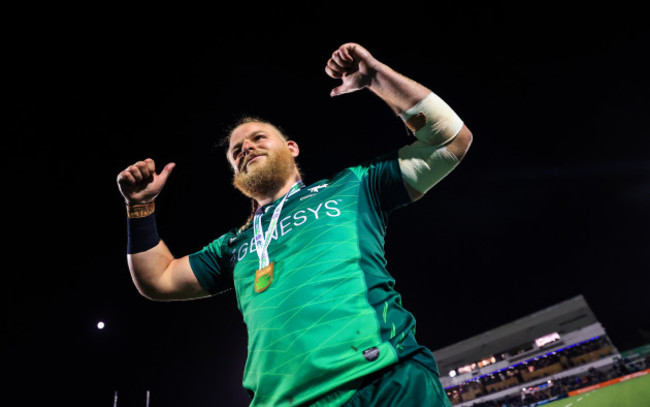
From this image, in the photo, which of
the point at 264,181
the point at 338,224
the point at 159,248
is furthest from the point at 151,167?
the point at 338,224

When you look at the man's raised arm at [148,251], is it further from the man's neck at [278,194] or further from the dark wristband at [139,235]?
the man's neck at [278,194]

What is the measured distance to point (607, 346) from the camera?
3011 centimetres

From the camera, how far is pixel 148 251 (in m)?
1.95

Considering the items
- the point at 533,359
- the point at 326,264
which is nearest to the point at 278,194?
the point at 326,264

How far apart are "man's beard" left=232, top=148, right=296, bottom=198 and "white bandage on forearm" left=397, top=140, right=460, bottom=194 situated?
0.82 metres

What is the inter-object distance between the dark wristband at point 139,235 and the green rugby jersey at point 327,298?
0.60m

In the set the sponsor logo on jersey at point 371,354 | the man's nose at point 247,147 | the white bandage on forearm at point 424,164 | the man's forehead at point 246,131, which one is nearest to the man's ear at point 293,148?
the man's forehead at point 246,131

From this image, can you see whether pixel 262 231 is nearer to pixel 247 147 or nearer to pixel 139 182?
pixel 247 147

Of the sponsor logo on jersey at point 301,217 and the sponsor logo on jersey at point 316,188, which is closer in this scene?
the sponsor logo on jersey at point 301,217

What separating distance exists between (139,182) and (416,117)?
5.33ft

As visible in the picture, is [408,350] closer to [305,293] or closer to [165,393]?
[305,293]

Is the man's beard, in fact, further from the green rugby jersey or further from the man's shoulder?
the man's shoulder

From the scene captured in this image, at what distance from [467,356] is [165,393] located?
100ft

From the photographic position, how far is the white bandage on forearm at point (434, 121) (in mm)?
1418
